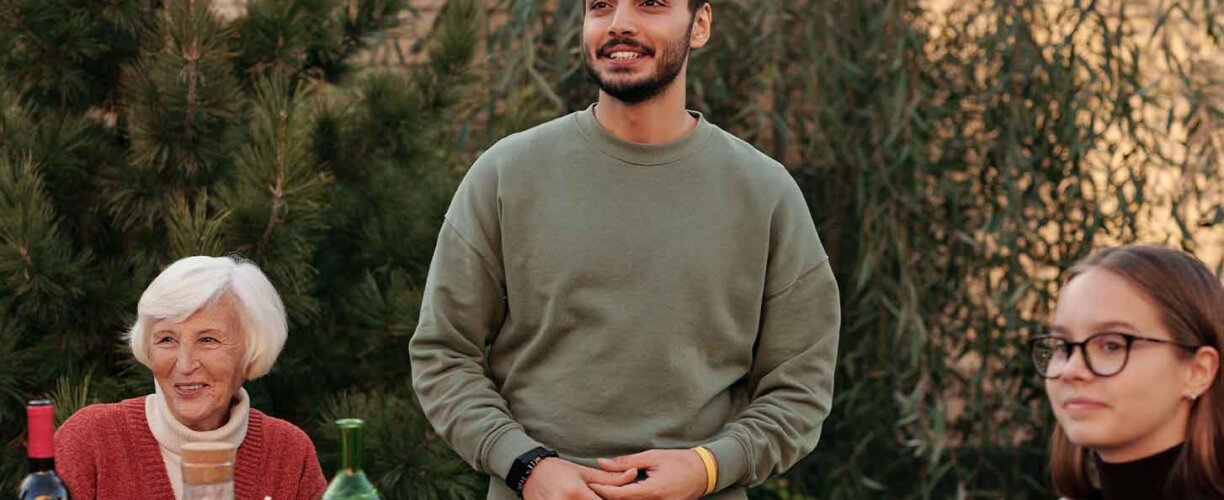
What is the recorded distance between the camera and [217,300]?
95.4 inches

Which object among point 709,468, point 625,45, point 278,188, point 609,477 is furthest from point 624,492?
point 278,188

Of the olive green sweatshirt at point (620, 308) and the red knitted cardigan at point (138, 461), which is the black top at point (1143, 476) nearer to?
the olive green sweatshirt at point (620, 308)

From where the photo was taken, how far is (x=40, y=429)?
192cm

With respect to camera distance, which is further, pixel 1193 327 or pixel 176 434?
pixel 176 434

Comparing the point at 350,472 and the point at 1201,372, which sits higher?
the point at 1201,372

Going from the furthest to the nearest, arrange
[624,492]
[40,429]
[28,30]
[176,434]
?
[28,30] → [176,434] → [624,492] → [40,429]

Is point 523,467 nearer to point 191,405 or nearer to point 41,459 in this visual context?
point 191,405

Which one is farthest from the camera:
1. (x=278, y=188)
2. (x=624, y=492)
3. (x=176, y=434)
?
(x=278, y=188)

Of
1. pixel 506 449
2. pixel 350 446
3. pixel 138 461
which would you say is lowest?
pixel 138 461

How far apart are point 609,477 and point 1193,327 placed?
80 centimetres

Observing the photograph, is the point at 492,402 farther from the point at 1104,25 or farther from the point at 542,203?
the point at 1104,25

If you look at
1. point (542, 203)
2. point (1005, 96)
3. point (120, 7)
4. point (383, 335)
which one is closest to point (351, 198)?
point (383, 335)

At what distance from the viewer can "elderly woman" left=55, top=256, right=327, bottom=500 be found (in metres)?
2.40

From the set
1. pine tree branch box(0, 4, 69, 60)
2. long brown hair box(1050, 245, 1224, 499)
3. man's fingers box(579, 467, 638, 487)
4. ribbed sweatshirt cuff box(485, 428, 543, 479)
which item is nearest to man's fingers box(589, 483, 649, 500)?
man's fingers box(579, 467, 638, 487)
